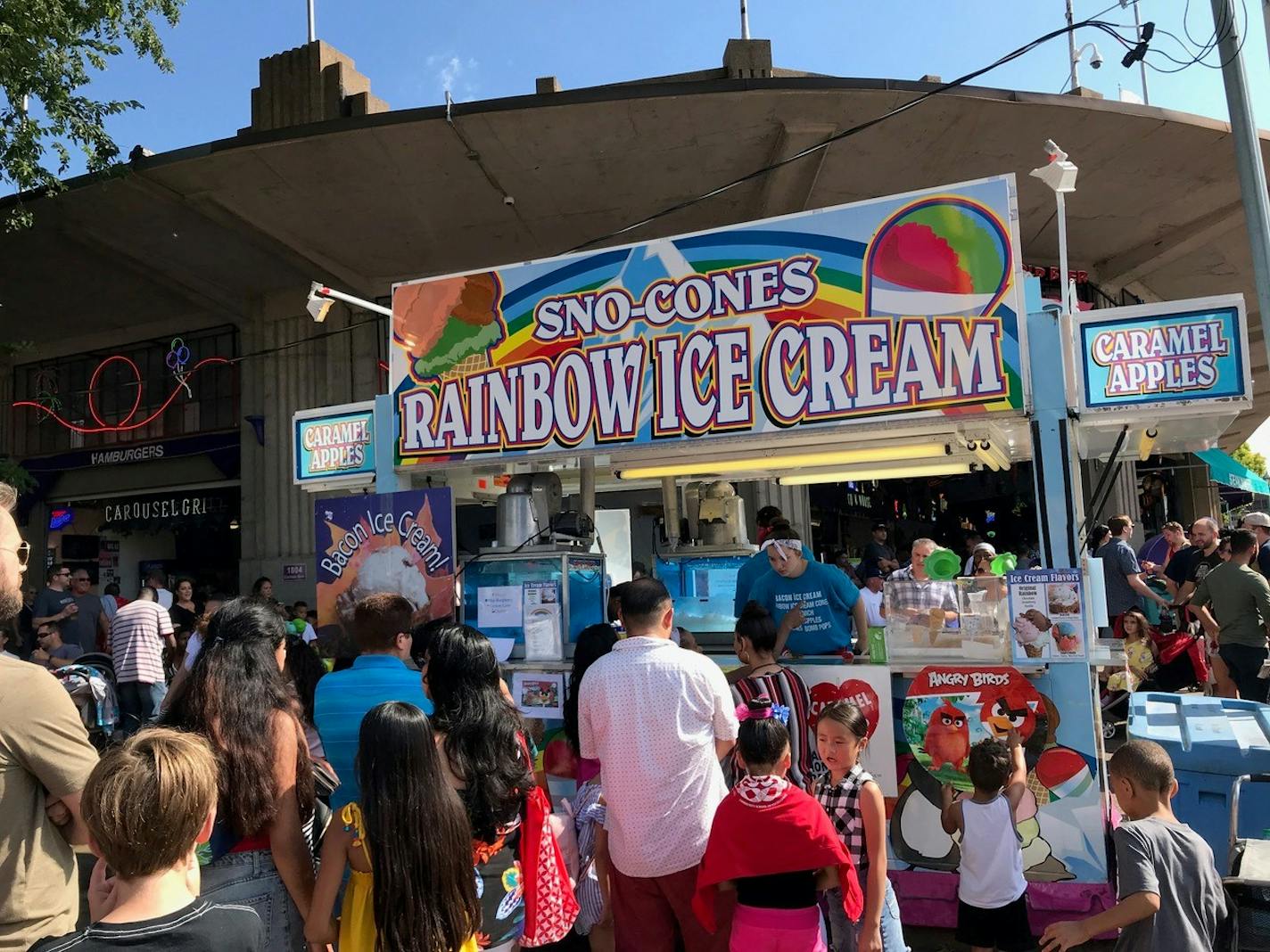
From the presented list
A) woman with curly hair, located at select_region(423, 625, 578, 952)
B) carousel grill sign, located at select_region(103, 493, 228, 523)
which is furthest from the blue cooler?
→ carousel grill sign, located at select_region(103, 493, 228, 523)

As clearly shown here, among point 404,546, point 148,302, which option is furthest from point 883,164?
point 148,302

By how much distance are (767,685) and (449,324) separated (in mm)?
3614

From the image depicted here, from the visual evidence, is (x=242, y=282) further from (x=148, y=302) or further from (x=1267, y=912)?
(x=1267, y=912)

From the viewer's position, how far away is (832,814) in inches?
142

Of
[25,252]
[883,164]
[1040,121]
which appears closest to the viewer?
[1040,121]

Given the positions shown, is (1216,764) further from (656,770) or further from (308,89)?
(308,89)

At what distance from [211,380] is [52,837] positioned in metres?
17.5

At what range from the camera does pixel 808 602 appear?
589cm

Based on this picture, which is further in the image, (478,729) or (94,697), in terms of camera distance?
(94,697)

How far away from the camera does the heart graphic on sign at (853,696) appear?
5.31 m

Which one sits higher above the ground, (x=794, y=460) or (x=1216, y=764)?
(x=794, y=460)

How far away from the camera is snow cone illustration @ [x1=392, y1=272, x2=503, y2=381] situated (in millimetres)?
6645

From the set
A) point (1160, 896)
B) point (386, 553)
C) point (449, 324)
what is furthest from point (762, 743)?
point (449, 324)

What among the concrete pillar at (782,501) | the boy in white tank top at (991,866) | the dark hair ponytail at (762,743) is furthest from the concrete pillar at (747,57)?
the dark hair ponytail at (762,743)
